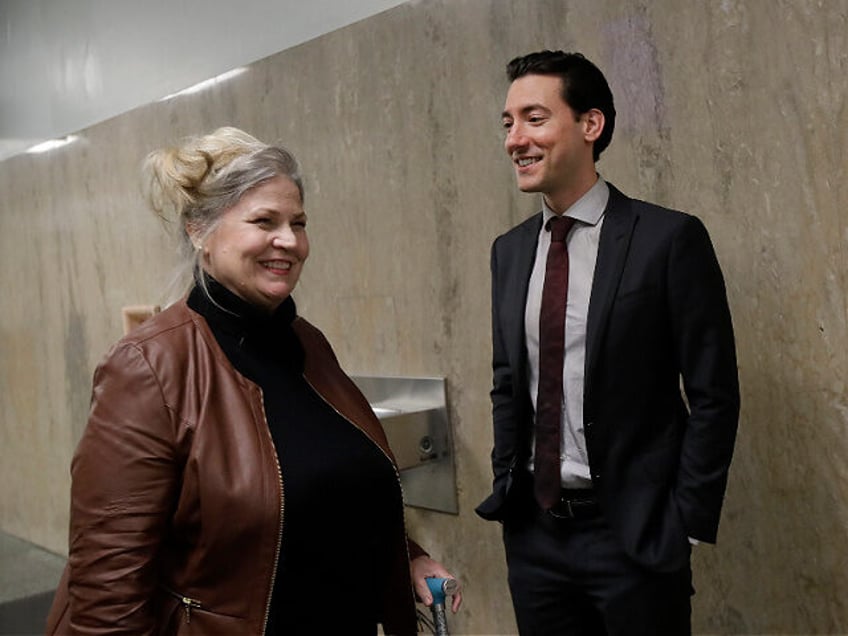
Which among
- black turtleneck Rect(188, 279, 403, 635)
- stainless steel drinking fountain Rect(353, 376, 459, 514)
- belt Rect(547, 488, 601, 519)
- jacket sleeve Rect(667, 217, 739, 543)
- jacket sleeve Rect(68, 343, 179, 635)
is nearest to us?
jacket sleeve Rect(68, 343, 179, 635)

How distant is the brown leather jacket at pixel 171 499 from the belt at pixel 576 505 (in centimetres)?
78

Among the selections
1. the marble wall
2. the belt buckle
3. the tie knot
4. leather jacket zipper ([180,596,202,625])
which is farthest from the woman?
the marble wall

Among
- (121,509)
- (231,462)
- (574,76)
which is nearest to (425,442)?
(574,76)

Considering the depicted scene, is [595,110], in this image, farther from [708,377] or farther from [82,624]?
[82,624]

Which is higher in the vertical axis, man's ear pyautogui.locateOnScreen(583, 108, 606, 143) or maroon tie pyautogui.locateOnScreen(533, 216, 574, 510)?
man's ear pyautogui.locateOnScreen(583, 108, 606, 143)

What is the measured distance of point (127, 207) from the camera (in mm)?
4555

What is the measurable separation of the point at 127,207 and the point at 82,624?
343 centimetres

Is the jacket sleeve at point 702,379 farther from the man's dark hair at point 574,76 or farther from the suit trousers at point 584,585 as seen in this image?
the man's dark hair at point 574,76

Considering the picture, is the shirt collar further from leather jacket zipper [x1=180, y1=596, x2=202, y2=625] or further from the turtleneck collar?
leather jacket zipper [x1=180, y1=596, x2=202, y2=625]

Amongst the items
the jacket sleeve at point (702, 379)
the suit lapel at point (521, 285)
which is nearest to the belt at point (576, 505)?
the jacket sleeve at point (702, 379)

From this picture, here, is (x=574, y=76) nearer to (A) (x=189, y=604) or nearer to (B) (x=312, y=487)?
(B) (x=312, y=487)

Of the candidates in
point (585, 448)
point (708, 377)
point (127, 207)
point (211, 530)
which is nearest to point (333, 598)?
point (211, 530)

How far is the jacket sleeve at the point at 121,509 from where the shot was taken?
1.41m

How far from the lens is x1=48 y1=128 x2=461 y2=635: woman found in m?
1.43
